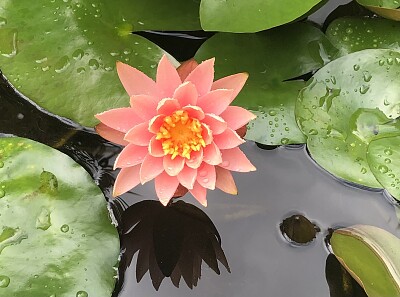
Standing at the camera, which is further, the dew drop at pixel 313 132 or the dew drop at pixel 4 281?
the dew drop at pixel 313 132

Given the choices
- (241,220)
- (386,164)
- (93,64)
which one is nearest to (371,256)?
(386,164)

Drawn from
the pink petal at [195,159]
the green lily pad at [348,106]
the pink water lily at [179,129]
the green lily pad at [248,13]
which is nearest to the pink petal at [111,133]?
the pink water lily at [179,129]

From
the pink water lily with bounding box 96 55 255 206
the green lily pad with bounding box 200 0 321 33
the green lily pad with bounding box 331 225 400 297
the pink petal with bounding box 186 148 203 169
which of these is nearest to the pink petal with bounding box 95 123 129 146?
the pink water lily with bounding box 96 55 255 206

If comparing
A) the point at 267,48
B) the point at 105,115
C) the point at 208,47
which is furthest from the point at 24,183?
the point at 267,48

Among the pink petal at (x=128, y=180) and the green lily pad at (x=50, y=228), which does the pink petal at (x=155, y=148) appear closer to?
the pink petal at (x=128, y=180)

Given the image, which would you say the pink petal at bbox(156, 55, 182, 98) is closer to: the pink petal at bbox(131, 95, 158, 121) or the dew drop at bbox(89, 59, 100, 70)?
the pink petal at bbox(131, 95, 158, 121)

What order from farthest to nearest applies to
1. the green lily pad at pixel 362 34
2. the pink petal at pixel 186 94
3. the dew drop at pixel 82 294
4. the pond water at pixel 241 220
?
1. the green lily pad at pixel 362 34
2. the pond water at pixel 241 220
3. the dew drop at pixel 82 294
4. the pink petal at pixel 186 94

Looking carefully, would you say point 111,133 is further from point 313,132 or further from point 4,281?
point 313,132
